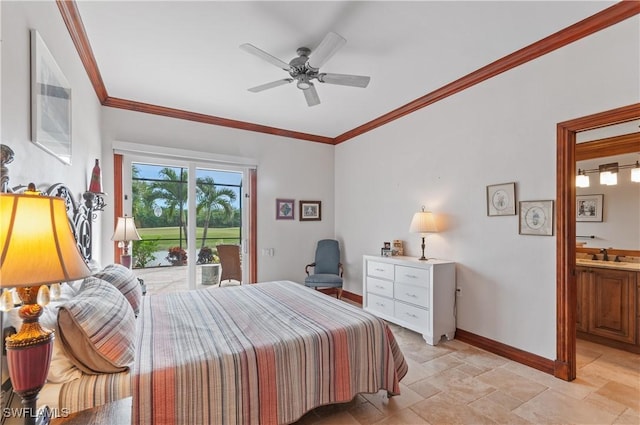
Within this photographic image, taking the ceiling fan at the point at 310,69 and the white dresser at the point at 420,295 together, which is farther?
the white dresser at the point at 420,295

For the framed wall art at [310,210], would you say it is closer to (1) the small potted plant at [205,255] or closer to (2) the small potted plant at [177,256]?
(1) the small potted plant at [205,255]

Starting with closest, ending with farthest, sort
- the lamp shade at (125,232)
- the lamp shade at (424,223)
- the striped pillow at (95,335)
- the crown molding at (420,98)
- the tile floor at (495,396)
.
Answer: the striped pillow at (95,335), the tile floor at (495,396), the crown molding at (420,98), the lamp shade at (125,232), the lamp shade at (424,223)

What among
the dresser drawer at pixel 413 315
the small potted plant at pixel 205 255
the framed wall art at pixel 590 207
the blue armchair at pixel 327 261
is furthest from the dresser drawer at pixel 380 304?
the framed wall art at pixel 590 207

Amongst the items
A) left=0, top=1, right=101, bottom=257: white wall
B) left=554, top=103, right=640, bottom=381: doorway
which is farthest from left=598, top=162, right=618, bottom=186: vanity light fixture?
left=0, top=1, right=101, bottom=257: white wall

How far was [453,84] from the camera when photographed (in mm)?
3348

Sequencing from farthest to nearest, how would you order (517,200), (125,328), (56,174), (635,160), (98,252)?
(635,160)
(98,252)
(517,200)
(56,174)
(125,328)

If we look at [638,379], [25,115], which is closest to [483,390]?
[638,379]

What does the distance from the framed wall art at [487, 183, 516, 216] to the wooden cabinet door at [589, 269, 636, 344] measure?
145 cm

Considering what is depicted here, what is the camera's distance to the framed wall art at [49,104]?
153cm

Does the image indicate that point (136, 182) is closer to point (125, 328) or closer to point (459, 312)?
point (125, 328)

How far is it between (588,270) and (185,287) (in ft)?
16.7

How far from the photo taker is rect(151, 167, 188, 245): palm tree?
412cm

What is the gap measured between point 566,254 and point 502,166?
0.99m

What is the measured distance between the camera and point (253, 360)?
5.46ft
